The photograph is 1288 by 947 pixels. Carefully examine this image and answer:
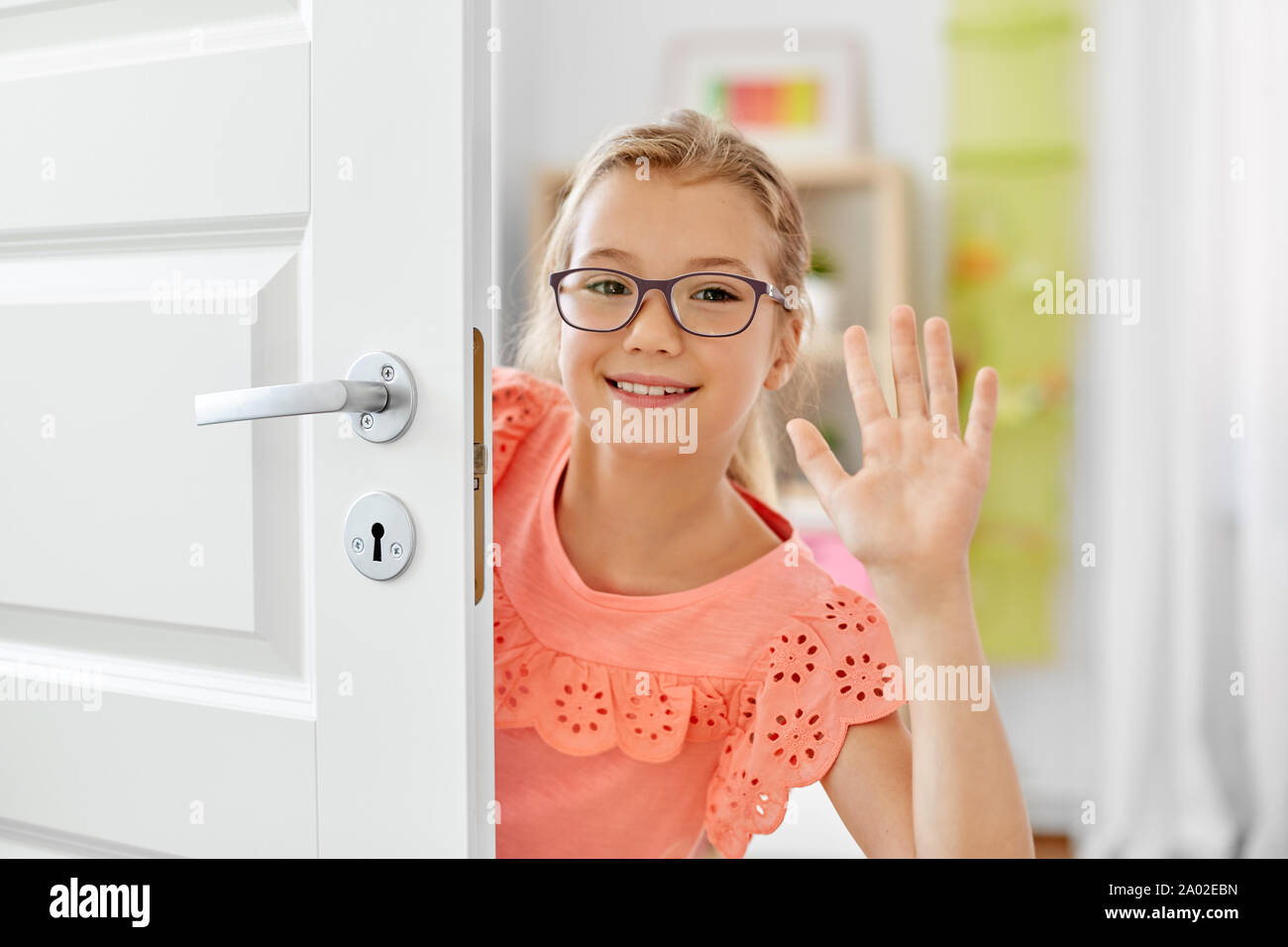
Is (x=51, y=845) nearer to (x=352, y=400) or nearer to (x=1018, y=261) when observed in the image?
(x=352, y=400)

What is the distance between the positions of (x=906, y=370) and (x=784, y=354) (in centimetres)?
20

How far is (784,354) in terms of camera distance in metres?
0.97

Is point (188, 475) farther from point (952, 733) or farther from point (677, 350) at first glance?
point (952, 733)

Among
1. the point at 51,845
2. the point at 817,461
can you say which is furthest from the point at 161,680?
the point at 817,461

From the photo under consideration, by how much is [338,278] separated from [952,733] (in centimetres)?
54

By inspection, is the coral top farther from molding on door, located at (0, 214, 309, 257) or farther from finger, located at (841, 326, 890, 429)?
molding on door, located at (0, 214, 309, 257)

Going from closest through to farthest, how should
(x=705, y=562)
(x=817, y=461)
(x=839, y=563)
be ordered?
(x=817, y=461) < (x=705, y=562) < (x=839, y=563)

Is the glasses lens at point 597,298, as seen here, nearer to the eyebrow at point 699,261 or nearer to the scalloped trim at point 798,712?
the eyebrow at point 699,261

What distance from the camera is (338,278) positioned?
0.64m

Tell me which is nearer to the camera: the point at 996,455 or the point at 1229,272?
the point at 1229,272

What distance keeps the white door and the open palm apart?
1.01ft

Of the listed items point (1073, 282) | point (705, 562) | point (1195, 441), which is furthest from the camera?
point (1073, 282)

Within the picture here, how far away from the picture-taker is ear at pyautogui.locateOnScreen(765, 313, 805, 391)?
968mm
